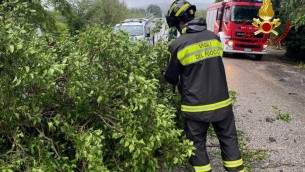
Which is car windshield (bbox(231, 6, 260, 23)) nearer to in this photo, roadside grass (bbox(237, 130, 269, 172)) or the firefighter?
roadside grass (bbox(237, 130, 269, 172))

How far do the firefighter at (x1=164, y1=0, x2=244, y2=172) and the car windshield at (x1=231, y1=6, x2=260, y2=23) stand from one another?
11671 millimetres

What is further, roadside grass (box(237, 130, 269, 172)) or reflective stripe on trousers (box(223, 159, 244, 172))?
roadside grass (box(237, 130, 269, 172))

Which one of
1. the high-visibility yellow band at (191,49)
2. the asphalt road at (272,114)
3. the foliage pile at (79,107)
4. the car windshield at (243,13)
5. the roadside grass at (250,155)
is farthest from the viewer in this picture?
the car windshield at (243,13)

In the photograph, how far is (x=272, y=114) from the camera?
6.20 metres

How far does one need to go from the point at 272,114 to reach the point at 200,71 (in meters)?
3.59

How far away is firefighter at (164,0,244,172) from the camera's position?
3.17 meters

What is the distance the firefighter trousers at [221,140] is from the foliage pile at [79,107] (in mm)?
294

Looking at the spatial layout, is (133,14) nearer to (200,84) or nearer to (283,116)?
(283,116)

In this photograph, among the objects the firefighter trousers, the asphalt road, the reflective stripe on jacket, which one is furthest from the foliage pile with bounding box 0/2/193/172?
the asphalt road

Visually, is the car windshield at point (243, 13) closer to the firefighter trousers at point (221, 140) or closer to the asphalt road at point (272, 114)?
the asphalt road at point (272, 114)

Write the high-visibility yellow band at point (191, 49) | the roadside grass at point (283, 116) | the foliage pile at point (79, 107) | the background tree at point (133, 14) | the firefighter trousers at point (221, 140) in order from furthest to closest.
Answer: the background tree at point (133, 14) → the roadside grass at point (283, 116) → the firefighter trousers at point (221, 140) → the high-visibility yellow band at point (191, 49) → the foliage pile at point (79, 107)

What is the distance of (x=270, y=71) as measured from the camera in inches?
486

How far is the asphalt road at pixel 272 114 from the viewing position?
13.8 ft

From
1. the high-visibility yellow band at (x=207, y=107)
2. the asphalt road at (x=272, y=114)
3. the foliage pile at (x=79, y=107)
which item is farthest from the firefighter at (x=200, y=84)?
the asphalt road at (x=272, y=114)
